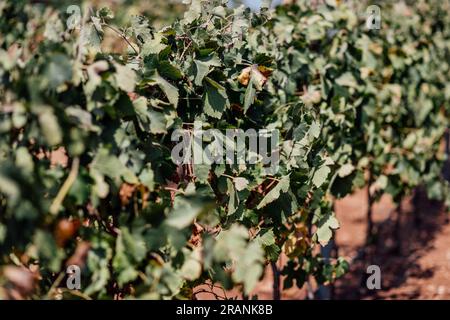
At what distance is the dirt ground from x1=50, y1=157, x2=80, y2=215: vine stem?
2405mm

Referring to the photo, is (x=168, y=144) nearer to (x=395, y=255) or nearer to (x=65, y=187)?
(x=65, y=187)

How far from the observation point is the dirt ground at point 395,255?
4.54 metres

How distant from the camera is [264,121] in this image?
2.53 meters

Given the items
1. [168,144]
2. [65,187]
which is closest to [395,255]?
[168,144]

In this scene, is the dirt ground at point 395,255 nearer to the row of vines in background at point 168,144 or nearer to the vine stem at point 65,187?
the row of vines in background at point 168,144

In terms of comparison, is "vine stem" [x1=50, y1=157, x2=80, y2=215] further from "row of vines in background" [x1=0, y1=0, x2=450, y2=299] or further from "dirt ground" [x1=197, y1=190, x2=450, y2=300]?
"dirt ground" [x1=197, y1=190, x2=450, y2=300]

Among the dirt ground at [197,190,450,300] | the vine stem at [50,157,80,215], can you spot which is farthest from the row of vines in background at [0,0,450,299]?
the dirt ground at [197,190,450,300]

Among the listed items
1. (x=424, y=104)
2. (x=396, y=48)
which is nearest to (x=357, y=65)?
(x=396, y=48)

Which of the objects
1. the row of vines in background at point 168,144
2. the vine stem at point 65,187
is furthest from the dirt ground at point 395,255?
the vine stem at point 65,187

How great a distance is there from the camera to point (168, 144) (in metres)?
2.04

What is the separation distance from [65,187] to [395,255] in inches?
186

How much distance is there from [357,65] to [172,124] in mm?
2116
